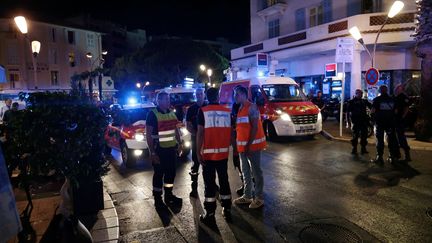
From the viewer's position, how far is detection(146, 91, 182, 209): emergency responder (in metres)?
6.19

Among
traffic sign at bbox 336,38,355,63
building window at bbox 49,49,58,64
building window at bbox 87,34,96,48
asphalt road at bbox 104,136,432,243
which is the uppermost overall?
building window at bbox 87,34,96,48

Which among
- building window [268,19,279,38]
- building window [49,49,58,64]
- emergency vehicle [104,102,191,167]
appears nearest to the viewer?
emergency vehicle [104,102,191,167]

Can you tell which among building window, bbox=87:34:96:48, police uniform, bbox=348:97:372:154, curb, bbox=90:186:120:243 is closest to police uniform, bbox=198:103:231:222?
curb, bbox=90:186:120:243

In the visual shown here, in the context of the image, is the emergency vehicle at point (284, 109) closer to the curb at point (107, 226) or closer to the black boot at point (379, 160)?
the black boot at point (379, 160)

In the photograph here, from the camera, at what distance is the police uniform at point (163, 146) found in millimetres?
6207

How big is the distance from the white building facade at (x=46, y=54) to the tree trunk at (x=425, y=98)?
114 ft

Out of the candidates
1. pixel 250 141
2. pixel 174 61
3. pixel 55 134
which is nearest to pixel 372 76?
pixel 250 141

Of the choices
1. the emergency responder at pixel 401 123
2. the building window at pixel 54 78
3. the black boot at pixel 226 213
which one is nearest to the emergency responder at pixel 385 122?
the emergency responder at pixel 401 123

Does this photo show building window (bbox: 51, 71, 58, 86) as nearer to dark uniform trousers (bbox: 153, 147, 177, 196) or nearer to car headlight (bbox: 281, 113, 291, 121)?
car headlight (bbox: 281, 113, 291, 121)

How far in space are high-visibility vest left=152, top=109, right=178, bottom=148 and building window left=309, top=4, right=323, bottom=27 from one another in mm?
20018

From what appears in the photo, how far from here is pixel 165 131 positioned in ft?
20.5

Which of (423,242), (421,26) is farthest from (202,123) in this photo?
(421,26)

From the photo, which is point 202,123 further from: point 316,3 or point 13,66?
point 13,66

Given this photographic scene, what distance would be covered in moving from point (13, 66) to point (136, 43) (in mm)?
32369
